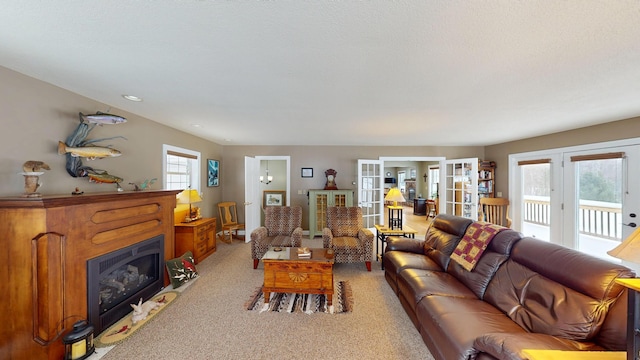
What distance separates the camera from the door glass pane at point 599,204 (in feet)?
11.0

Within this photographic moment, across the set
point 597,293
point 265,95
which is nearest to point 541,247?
point 597,293

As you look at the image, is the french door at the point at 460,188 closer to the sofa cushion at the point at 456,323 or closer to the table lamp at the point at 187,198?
the sofa cushion at the point at 456,323

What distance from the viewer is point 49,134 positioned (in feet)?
6.97

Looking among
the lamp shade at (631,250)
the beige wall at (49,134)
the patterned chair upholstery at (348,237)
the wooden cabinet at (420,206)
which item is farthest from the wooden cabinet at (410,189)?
the beige wall at (49,134)

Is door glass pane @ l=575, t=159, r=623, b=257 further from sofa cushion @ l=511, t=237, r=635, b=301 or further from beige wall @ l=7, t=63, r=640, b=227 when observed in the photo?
sofa cushion @ l=511, t=237, r=635, b=301

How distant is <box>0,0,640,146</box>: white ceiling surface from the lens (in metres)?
1.18

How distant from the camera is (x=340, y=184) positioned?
588 centimetres

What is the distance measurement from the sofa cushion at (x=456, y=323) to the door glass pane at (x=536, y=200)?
405 centimetres

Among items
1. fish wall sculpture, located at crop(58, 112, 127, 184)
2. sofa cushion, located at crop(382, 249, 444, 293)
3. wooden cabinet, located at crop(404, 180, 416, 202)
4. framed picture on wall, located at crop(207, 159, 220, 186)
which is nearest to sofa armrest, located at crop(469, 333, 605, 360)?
sofa cushion, located at crop(382, 249, 444, 293)

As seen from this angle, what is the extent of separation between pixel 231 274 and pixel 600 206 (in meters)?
6.00

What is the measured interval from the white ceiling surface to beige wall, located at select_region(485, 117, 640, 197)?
0.49 metres

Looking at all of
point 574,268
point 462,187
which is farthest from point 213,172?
point 462,187

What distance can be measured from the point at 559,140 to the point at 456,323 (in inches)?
177

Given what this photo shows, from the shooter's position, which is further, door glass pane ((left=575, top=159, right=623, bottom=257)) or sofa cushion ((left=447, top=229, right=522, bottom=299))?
door glass pane ((left=575, top=159, right=623, bottom=257))
